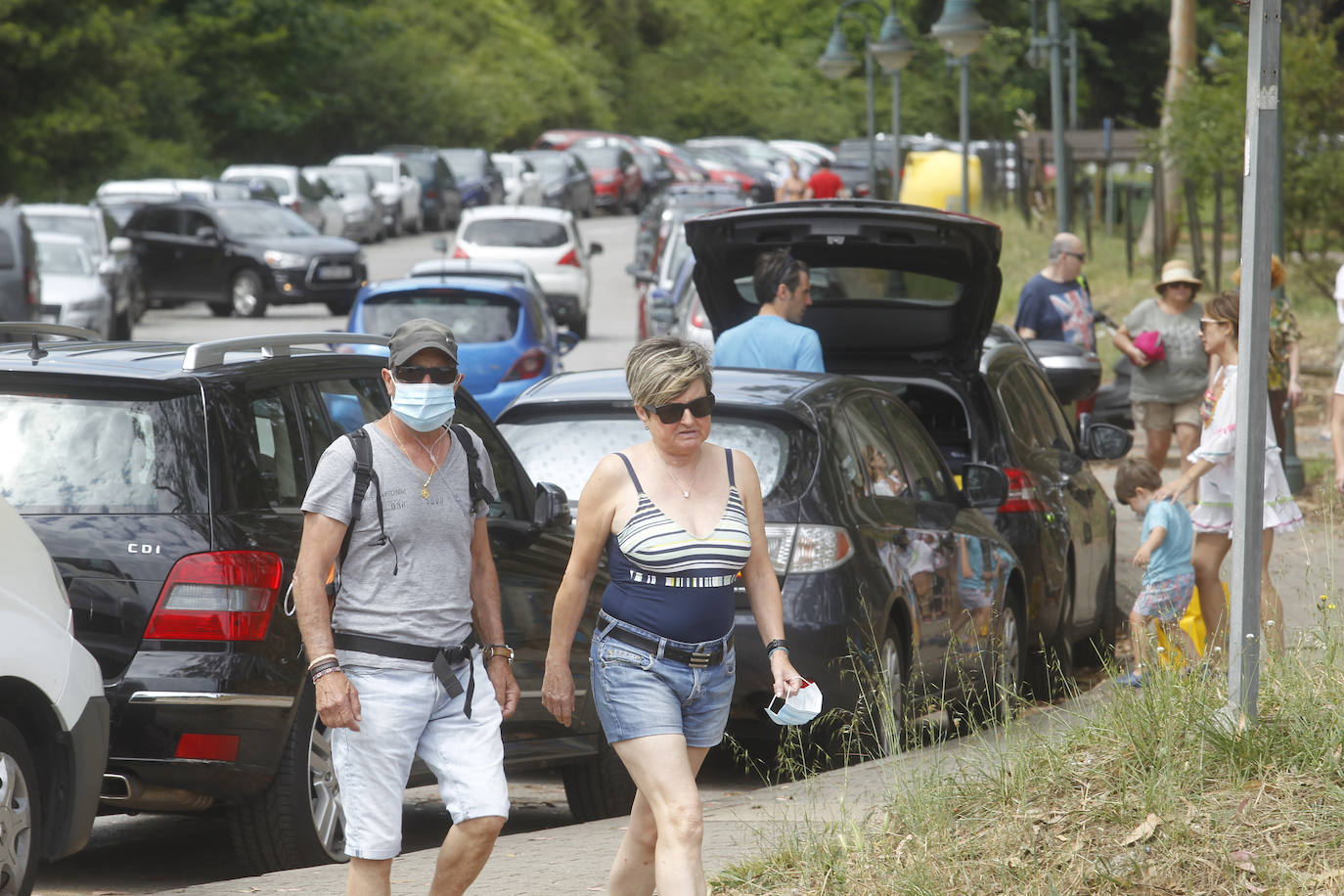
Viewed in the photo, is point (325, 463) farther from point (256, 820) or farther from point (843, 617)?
point (843, 617)

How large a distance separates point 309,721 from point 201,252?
2628cm

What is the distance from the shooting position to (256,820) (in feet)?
19.8

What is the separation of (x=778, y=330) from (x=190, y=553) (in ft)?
12.5

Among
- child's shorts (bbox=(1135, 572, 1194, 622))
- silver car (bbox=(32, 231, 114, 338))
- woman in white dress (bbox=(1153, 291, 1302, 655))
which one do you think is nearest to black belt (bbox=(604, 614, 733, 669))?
woman in white dress (bbox=(1153, 291, 1302, 655))

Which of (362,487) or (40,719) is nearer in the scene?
(362,487)

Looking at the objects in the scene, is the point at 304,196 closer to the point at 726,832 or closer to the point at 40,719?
the point at 726,832

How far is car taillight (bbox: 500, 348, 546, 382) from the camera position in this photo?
16328 mm

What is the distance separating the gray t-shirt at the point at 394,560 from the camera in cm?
485

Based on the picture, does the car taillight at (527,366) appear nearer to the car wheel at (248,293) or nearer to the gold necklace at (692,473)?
the gold necklace at (692,473)

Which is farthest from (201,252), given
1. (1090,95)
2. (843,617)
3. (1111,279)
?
(1090,95)

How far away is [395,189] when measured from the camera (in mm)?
49625

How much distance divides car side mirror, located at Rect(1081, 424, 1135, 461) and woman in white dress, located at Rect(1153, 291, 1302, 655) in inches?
45.1

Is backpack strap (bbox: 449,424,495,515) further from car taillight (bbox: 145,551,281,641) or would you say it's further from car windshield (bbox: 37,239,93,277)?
car windshield (bbox: 37,239,93,277)

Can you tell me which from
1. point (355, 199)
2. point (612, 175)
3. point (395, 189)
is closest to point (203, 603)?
point (355, 199)
